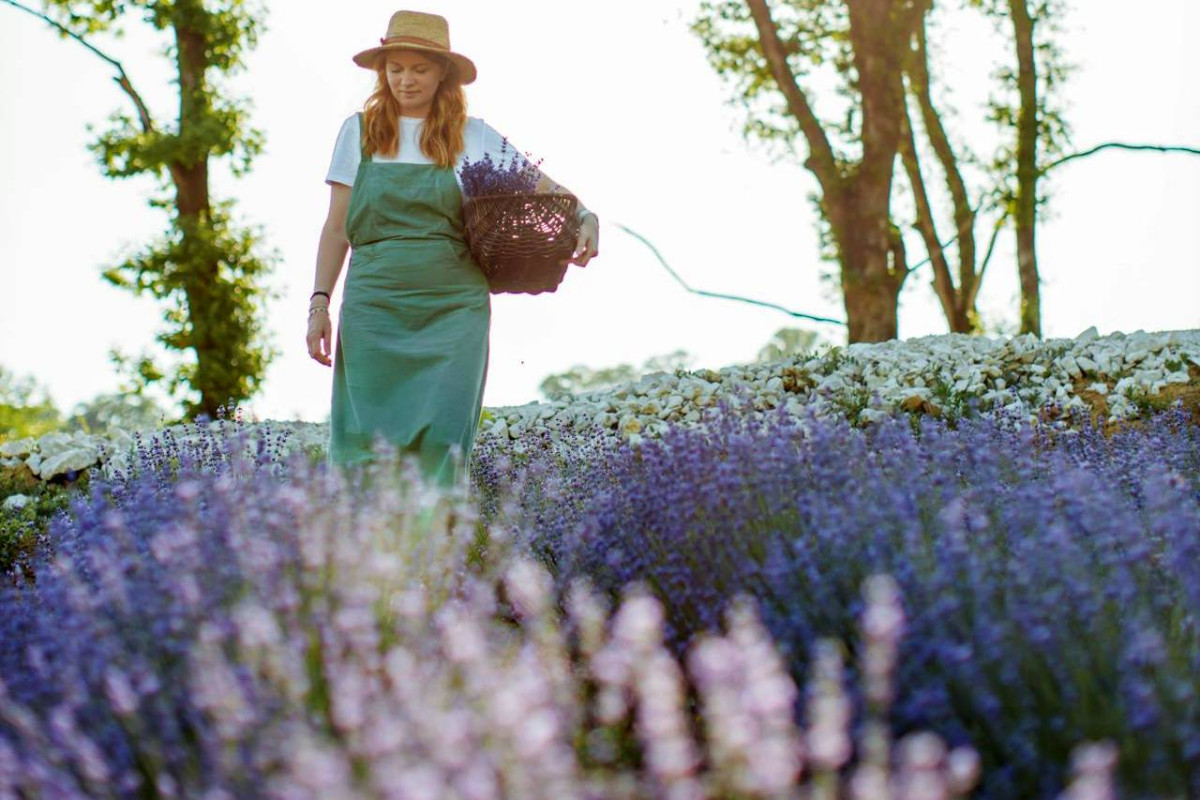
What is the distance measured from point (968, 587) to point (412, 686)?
94cm

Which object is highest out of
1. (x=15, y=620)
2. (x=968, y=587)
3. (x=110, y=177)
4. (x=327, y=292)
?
(x=110, y=177)

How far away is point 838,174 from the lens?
11.4m

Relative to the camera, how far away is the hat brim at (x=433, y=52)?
3781mm

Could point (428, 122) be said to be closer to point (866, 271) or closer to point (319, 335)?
point (319, 335)

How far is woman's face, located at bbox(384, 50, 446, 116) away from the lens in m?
3.81

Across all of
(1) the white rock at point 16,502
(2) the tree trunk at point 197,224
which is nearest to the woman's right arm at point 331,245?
(1) the white rock at point 16,502

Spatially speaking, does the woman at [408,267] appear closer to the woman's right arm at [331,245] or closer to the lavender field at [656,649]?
the woman's right arm at [331,245]

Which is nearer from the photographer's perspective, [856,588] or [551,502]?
[856,588]

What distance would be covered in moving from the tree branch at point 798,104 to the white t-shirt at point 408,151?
779 cm

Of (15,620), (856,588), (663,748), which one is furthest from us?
(15,620)

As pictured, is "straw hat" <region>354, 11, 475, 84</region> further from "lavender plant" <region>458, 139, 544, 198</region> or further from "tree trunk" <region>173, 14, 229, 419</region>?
"tree trunk" <region>173, 14, 229, 419</region>

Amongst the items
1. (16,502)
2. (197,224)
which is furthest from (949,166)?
(16,502)

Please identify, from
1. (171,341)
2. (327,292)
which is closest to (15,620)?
(327,292)

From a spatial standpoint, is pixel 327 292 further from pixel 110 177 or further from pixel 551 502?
pixel 110 177
